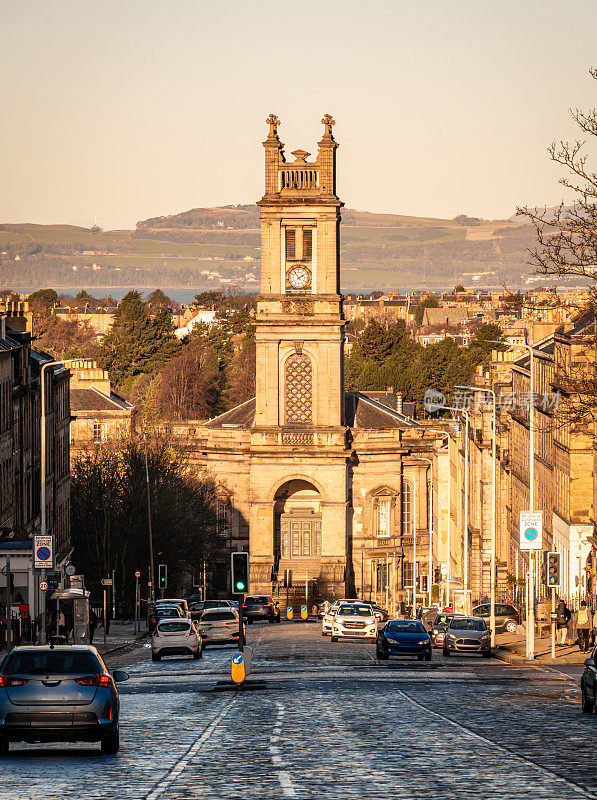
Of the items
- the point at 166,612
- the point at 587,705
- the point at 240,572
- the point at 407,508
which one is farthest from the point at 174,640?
the point at 407,508

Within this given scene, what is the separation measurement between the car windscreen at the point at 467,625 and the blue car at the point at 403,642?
124 inches

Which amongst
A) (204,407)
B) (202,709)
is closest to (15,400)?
(202,709)

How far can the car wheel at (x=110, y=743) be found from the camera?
23078mm

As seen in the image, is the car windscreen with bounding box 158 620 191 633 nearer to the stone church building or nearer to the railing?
the stone church building

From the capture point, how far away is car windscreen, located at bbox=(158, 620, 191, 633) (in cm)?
5318

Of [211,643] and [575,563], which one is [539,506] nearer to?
[575,563]

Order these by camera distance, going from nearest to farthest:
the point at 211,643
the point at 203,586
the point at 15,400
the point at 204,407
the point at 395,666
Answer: the point at 395,666
the point at 211,643
the point at 15,400
the point at 203,586
the point at 204,407

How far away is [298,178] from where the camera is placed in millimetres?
113125

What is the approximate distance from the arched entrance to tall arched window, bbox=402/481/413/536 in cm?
652

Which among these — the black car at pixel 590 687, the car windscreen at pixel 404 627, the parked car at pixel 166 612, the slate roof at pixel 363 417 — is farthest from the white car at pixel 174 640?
the slate roof at pixel 363 417

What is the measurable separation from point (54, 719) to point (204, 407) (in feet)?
535

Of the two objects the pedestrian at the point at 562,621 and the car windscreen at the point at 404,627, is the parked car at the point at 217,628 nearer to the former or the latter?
the car windscreen at the point at 404,627

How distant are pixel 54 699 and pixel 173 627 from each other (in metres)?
31.2

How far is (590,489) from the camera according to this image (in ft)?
230
